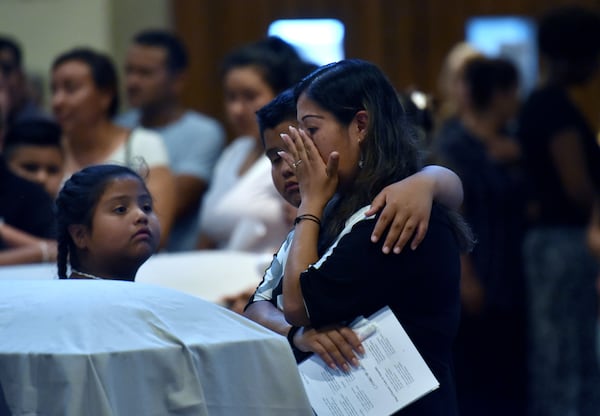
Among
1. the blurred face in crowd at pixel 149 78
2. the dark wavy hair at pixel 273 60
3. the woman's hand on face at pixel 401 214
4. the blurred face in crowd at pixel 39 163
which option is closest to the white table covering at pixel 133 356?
the woman's hand on face at pixel 401 214

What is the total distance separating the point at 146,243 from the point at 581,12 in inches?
108

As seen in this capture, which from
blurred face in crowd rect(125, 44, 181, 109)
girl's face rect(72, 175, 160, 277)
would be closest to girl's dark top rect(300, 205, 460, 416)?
girl's face rect(72, 175, 160, 277)

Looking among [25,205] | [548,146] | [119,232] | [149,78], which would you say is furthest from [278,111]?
[149,78]

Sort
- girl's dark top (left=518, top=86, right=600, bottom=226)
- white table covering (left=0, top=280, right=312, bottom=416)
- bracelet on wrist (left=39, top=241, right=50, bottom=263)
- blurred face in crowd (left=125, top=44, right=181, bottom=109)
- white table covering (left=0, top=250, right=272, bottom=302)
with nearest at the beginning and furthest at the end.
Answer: white table covering (left=0, top=280, right=312, bottom=416) < white table covering (left=0, top=250, right=272, bottom=302) < bracelet on wrist (left=39, top=241, right=50, bottom=263) < girl's dark top (left=518, top=86, right=600, bottom=226) < blurred face in crowd (left=125, top=44, right=181, bottom=109)

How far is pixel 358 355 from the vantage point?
2133mm

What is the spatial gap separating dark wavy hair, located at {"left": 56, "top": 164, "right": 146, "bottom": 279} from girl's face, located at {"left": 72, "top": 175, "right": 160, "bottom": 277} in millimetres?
14

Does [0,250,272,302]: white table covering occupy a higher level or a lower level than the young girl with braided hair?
lower

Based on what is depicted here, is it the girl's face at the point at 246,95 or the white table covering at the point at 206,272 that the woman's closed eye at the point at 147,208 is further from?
the girl's face at the point at 246,95

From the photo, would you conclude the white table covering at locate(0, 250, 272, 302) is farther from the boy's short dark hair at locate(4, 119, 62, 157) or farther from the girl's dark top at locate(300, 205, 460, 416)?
the girl's dark top at locate(300, 205, 460, 416)

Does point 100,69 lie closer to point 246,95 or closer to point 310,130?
point 246,95

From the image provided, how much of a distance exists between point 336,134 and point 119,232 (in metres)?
0.56

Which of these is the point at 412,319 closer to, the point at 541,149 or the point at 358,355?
the point at 358,355

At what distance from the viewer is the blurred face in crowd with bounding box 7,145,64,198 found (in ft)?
13.9

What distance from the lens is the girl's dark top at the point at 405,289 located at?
209 cm
